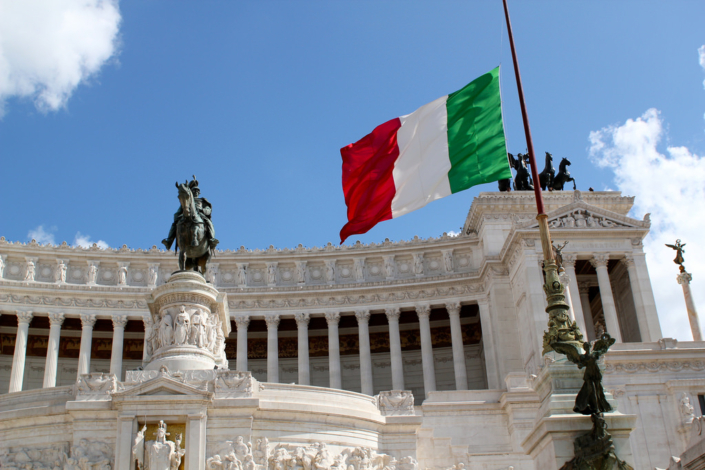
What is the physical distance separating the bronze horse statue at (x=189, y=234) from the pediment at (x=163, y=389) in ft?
20.0

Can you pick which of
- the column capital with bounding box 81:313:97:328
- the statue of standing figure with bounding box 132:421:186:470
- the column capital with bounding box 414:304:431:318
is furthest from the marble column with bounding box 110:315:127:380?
the statue of standing figure with bounding box 132:421:186:470

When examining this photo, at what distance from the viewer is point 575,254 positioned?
47469mm

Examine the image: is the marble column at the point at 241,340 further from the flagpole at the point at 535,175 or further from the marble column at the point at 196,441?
the flagpole at the point at 535,175

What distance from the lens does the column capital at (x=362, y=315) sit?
179 ft

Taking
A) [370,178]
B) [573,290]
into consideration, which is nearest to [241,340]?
[573,290]

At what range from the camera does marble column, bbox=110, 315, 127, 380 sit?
169 feet

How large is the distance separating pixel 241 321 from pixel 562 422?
139 ft

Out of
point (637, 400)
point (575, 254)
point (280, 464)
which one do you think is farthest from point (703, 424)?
point (575, 254)

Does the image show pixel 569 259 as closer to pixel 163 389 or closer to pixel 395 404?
pixel 395 404

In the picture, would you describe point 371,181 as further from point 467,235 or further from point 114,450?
point 467,235

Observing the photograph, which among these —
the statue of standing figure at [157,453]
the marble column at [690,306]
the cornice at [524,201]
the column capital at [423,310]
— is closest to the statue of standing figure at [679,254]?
the marble column at [690,306]

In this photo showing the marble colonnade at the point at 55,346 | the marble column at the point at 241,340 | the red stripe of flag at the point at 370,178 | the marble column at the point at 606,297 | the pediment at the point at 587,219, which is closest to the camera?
the red stripe of flag at the point at 370,178

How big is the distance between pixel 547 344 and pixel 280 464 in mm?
12286

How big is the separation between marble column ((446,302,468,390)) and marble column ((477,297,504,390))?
5.05 ft
